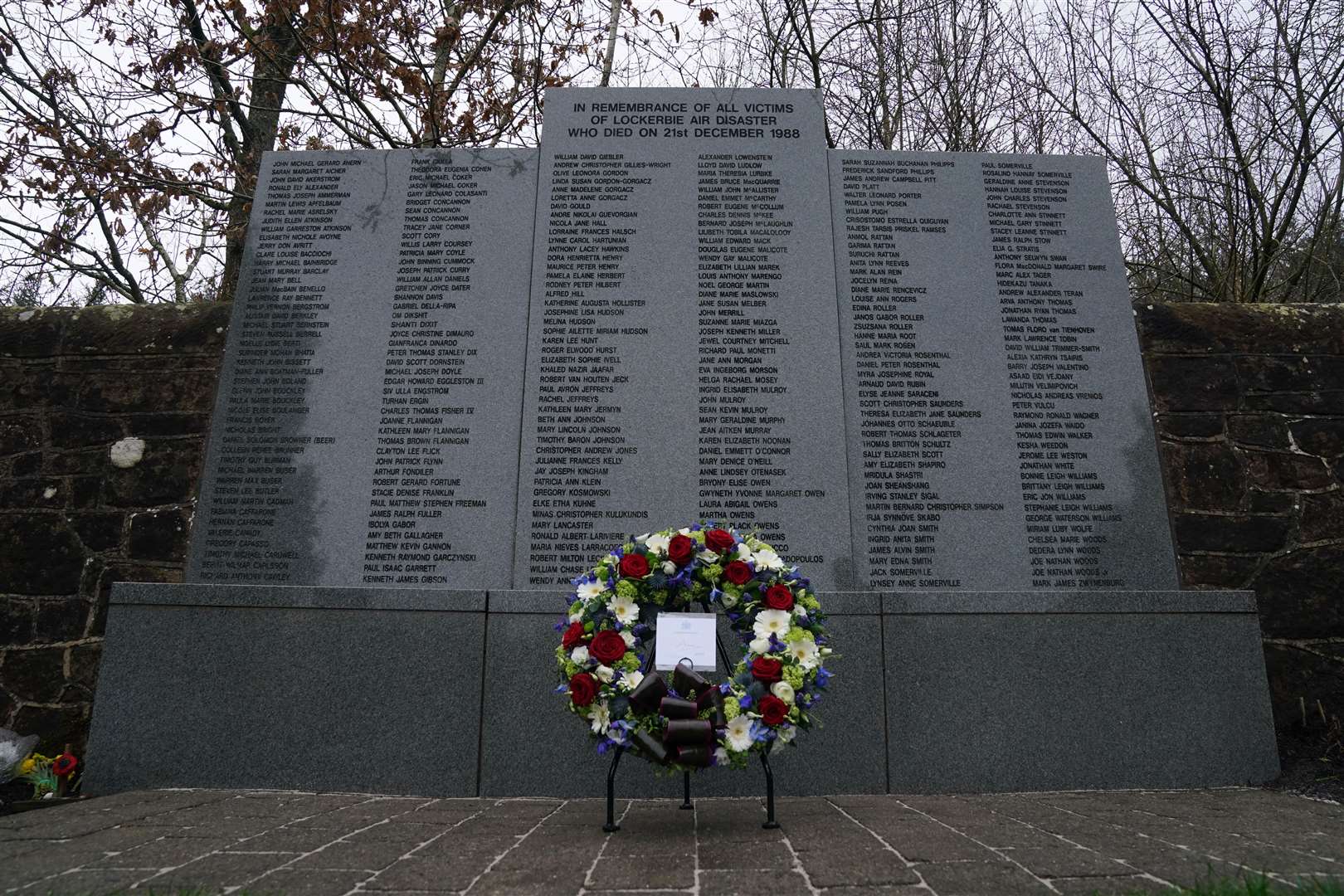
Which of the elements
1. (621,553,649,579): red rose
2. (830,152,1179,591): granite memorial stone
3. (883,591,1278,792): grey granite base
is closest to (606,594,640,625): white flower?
(621,553,649,579): red rose

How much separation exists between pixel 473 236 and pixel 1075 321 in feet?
17.0

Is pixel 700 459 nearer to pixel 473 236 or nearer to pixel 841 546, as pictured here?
pixel 841 546

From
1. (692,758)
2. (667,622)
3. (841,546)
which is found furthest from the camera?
(841,546)

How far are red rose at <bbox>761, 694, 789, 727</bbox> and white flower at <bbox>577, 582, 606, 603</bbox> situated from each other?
0.98m

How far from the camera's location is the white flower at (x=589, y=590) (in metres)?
3.81

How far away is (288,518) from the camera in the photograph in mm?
5676

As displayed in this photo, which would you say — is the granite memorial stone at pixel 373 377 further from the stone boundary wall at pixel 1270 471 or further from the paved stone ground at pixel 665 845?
the stone boundary wall at pixel 1270 471

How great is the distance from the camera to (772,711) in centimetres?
347

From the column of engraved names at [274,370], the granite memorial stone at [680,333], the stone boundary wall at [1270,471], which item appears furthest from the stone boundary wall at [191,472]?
the granite memorial stone at [680,333]

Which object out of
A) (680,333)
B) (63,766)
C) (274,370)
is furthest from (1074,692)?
(63,766)

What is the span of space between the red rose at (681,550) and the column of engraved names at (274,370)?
332cm

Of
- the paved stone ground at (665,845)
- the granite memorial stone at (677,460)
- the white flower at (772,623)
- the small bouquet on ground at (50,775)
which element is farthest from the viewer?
the small bouquet on ground at (50,775)

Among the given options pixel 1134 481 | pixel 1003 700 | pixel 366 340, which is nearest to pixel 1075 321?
pixel 1134 481

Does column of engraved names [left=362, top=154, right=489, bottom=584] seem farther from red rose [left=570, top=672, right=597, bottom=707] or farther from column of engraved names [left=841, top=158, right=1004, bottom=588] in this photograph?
column of engraved names [left=841, top=158, right=1004, bottom=588]
